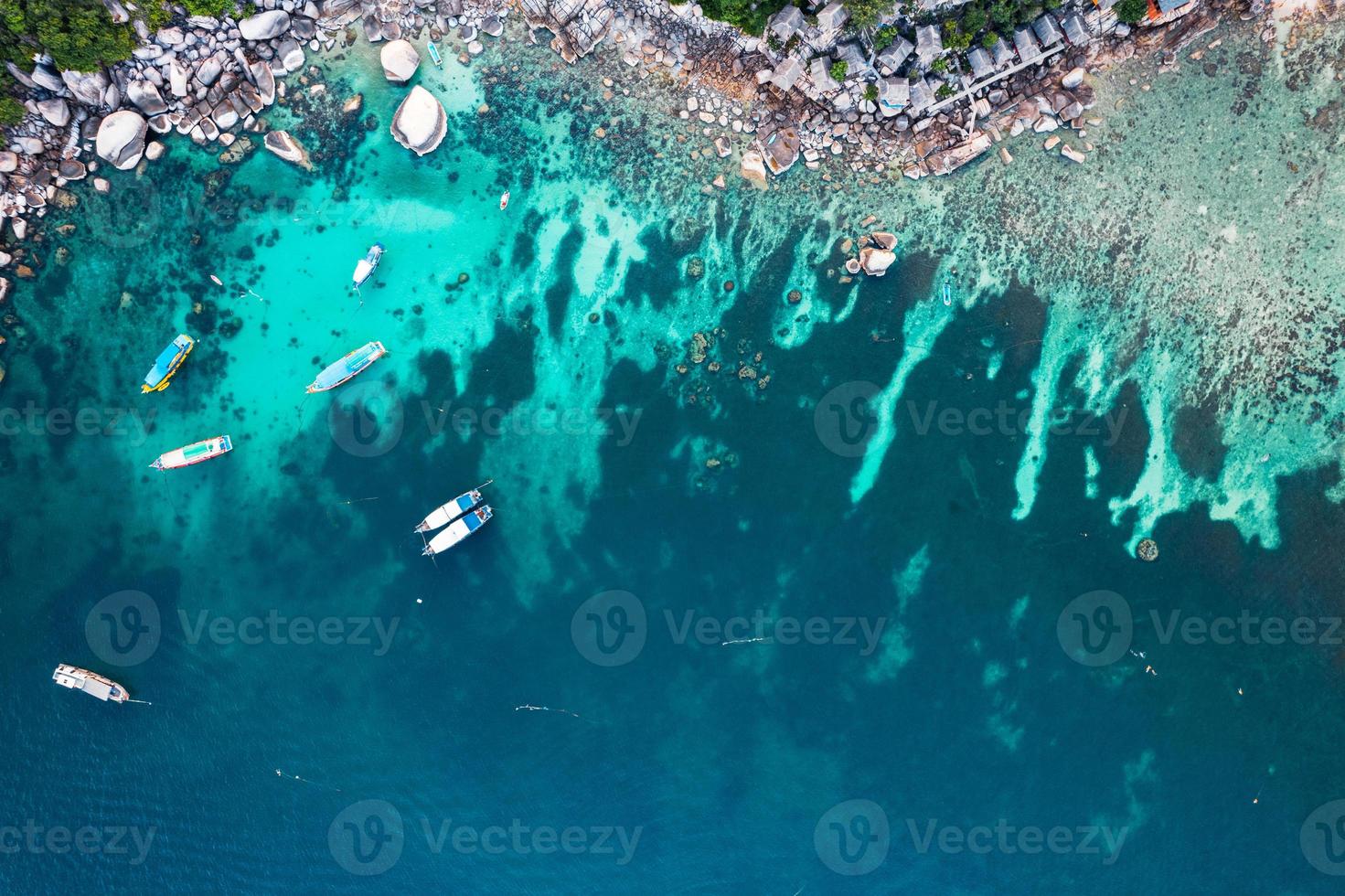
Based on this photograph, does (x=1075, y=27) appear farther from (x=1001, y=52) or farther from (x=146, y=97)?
(x=146, y=97)

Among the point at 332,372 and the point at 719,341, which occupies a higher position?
the point at 332,372

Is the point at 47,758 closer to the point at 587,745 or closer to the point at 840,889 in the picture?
the point at 587,745

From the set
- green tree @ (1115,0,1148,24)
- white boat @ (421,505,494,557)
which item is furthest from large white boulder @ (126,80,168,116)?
green tree @ (1115,0,1148,24)

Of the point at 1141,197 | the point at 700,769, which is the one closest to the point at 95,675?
the point at 700,769

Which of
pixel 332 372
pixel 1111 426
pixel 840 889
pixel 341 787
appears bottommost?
pixel 840 889
